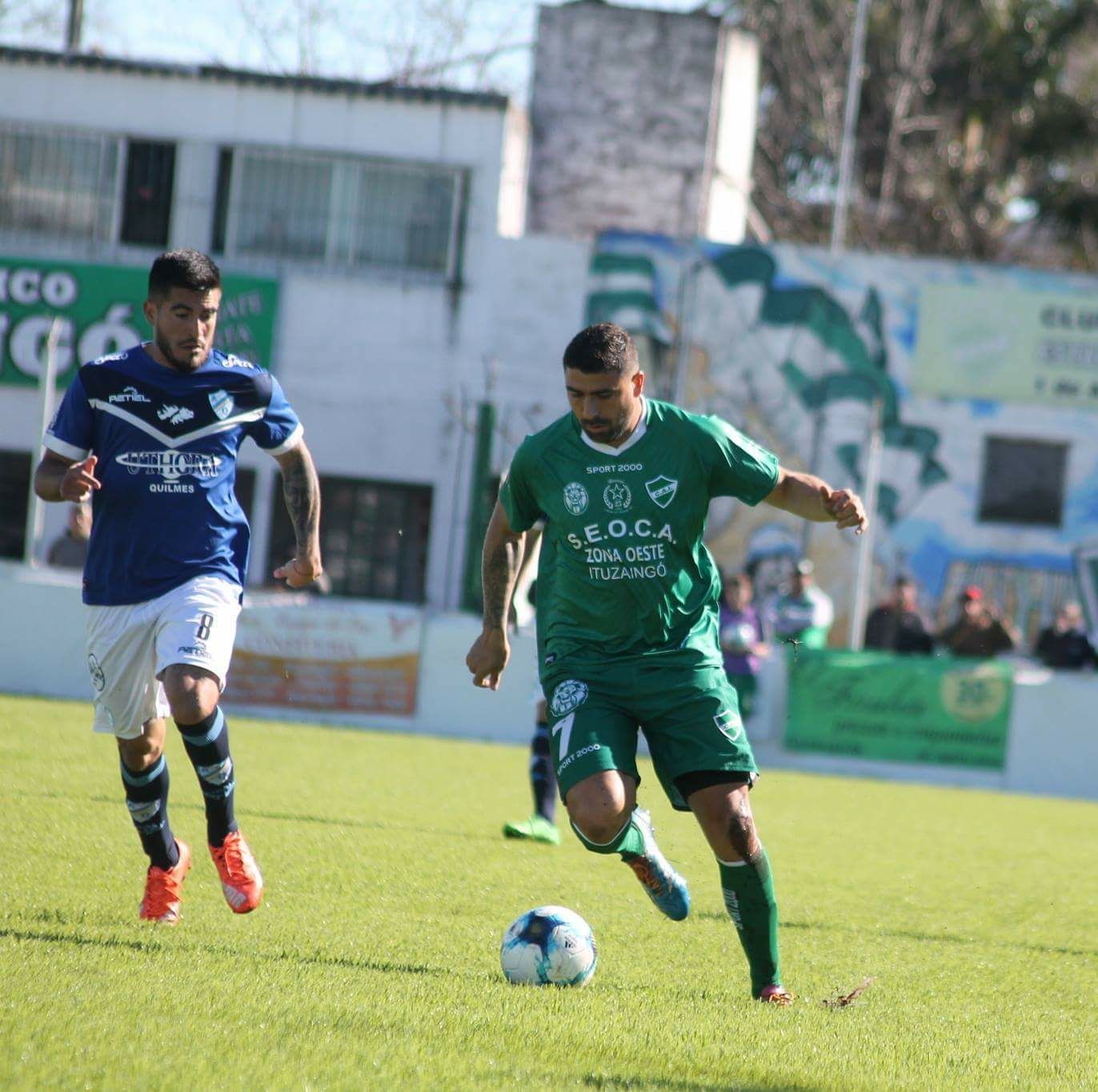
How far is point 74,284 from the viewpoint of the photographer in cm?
2295

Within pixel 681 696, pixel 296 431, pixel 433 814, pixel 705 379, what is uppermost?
pixel 705 379

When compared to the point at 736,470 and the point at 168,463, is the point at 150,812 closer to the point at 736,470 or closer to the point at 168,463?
the point at 168,463

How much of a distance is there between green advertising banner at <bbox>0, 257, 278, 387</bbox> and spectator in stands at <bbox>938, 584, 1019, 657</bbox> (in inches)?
395

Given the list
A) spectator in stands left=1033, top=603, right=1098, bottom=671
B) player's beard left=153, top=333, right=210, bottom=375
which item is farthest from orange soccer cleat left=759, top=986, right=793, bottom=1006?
spectator in stands left=1033, top=603, right=1098, bottom=671

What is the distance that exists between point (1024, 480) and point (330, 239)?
31.8 ft

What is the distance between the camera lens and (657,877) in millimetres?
5625

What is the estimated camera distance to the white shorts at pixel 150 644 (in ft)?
18.7

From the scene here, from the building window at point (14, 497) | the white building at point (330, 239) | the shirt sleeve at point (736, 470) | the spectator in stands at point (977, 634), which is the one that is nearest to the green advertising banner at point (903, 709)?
the spectator in stands at point (977, 634)

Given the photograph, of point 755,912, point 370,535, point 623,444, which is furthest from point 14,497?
point 755,912

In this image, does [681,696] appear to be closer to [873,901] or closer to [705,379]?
[873,901]

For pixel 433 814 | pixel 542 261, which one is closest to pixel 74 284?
pixel 542 261

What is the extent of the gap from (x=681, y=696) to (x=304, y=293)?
1827cm

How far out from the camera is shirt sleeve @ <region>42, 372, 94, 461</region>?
18.9ft

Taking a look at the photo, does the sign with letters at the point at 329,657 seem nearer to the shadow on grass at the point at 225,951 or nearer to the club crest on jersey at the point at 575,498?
the shadow on grass at the point at 225,951
